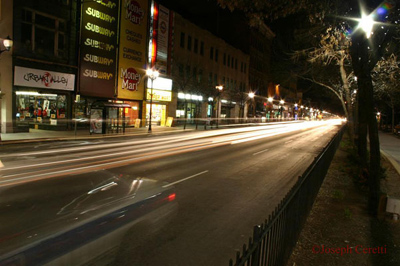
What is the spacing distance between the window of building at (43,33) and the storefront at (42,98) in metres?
1.92

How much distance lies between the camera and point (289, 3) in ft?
28.2

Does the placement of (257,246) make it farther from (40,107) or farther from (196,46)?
(196,46)

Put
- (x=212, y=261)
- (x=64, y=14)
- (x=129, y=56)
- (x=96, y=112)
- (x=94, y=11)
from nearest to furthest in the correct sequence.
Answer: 1. (x=212, y=261)
2. (x=96, y=112)
3. (x=64, y=14)
4. (x=94, y=11)
5. (x=129, y=56)

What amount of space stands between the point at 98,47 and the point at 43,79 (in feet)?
20.8

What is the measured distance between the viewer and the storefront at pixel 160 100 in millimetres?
34344

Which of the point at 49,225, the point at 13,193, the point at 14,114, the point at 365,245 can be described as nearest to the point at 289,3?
the point at 365,245

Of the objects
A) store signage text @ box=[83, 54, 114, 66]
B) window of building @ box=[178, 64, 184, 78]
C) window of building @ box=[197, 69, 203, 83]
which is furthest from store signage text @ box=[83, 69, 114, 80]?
window of building @ box=[197, 69, 203, 83]

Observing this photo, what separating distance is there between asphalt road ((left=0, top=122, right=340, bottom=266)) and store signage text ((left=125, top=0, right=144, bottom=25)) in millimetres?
19842

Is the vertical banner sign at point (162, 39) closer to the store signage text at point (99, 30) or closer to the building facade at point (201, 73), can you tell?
the building facade at point (201, 73)

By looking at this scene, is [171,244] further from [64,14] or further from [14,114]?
[64,14]

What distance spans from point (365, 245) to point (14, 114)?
2367 cm

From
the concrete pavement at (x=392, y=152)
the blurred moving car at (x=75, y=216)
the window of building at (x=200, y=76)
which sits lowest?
the blurred moving car at (x=75, y=216)

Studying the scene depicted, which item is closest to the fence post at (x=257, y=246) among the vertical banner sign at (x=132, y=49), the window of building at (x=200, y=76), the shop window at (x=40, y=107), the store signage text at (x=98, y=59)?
the shop window at (x=40, y=107)

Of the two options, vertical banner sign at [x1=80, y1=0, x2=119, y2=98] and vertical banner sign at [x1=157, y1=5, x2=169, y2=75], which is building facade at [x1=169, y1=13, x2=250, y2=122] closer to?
vertical banner sign at [x1=157, y1=5, x2=169, y2=75]
